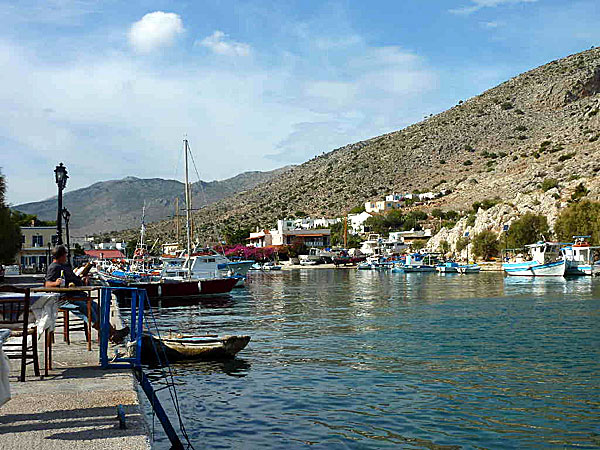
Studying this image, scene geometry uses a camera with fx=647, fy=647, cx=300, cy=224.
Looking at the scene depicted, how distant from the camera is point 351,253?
12312 centimetres

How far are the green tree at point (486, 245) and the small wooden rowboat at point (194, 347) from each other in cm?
7598

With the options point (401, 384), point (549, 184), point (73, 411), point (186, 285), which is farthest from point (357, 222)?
point (73, 411)

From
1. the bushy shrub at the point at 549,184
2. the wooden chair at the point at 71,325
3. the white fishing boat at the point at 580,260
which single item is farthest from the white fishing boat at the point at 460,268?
the wooden chair at the point at 71,325

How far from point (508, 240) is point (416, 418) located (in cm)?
7496

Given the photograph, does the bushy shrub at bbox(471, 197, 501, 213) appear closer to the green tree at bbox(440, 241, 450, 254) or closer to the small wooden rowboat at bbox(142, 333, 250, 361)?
the green tree at bbox(440, 241, 450, 254)

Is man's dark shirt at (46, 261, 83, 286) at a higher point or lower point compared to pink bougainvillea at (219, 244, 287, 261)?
lower

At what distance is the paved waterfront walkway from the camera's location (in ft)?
23.5

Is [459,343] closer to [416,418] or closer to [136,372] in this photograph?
[416,418]

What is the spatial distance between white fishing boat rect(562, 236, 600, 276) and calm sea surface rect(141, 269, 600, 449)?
38.0m

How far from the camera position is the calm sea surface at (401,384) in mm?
11078

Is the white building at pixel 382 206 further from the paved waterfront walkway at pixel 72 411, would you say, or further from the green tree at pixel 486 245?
the paved waterfront walkway at pixel 72 411

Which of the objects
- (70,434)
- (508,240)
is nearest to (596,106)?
(508,240)

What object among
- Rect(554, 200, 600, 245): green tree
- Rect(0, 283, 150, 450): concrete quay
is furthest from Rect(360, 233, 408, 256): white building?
Rect(0, 283, 150, 450): concrete quay

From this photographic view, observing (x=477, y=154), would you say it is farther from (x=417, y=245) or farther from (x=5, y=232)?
(x=5, y=232)
